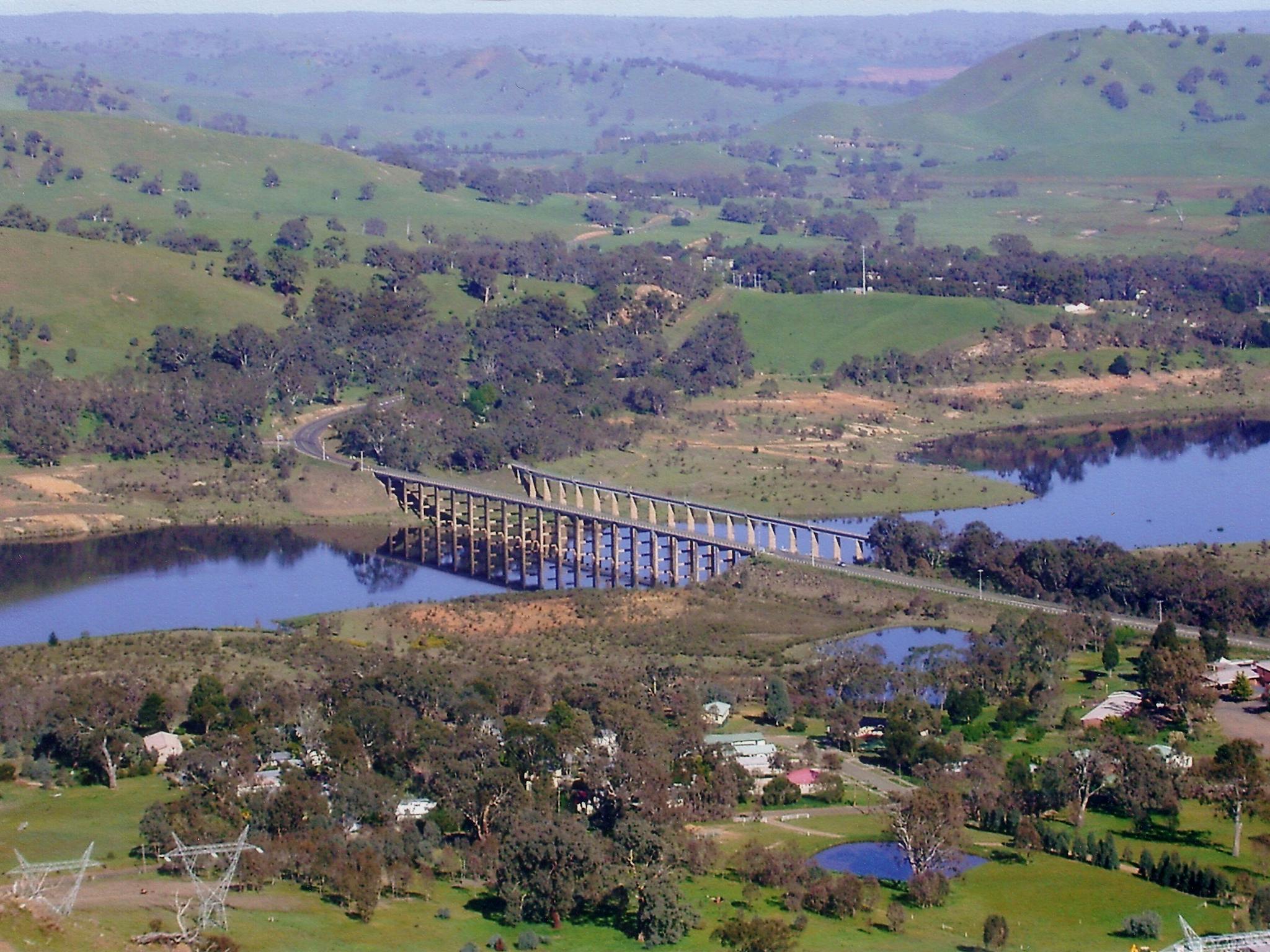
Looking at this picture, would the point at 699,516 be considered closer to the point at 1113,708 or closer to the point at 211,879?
the point at 1113,708

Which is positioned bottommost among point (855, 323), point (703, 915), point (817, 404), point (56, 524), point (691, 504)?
point (56, 524)

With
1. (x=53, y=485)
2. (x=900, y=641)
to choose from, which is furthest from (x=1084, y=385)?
(x=53, y=485)

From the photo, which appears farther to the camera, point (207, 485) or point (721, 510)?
point (207, 485)

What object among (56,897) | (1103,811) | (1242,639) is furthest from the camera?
(1242,639)

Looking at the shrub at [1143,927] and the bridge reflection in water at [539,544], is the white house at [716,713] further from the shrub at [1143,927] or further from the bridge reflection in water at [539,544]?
the bridge reflection in water at [539,544]

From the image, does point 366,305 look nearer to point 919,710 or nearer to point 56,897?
point 919,710

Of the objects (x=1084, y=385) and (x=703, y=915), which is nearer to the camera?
(x=703, y=915)

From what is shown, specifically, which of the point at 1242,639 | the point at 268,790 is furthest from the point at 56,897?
the point at 1242,639

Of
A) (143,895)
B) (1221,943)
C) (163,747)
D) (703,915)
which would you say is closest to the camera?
(1221,943)
